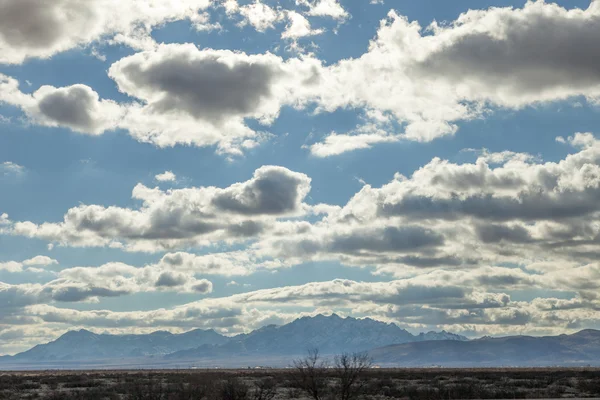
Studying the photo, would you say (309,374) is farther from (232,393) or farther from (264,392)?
(264,392)

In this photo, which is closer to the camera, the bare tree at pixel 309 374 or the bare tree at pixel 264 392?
the bare tree at pixel 309 374

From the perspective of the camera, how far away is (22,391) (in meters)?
77.4

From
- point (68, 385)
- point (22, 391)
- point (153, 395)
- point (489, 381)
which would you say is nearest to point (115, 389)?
point (22, 391)

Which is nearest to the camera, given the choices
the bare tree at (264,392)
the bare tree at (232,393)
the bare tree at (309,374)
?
the bare tree at (309,374)

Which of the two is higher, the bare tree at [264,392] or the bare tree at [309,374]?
the bare tree at [309,374]

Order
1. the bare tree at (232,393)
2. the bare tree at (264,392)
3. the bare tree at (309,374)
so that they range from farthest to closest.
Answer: the bare tree at (264,392) → the bare tree at (232,393) → the bare tree at (309,374)

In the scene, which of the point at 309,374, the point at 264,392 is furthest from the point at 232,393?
the point at 264,392

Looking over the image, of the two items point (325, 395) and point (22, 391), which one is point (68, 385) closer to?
point (22, 391)

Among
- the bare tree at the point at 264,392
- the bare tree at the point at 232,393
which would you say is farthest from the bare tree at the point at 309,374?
the bare tree at the point at 232,393

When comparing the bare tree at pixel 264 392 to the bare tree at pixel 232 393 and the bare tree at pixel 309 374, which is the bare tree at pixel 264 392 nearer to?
the bare tree at pixel 232 393

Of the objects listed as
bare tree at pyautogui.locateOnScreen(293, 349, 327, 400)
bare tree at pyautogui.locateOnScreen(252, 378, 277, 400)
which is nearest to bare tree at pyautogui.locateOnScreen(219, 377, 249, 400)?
bare tree at pyautogui.locateOnScreen(252, 378, 277, 400)

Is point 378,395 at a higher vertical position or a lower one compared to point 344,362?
lower

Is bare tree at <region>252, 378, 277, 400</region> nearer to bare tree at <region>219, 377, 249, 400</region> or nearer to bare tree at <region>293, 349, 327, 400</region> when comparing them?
bare tree at <region>219, 377, 249, 400</region>

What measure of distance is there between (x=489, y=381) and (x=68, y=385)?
54235mm
